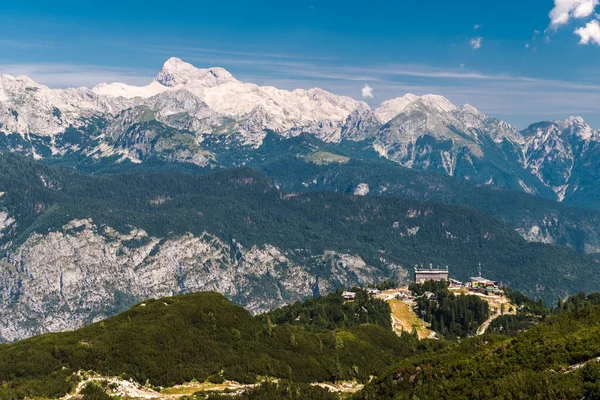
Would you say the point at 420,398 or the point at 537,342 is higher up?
the point at 537,342

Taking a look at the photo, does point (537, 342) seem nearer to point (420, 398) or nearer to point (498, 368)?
point (498, 368)

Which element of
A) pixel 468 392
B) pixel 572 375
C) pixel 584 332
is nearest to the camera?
pixel 572 375

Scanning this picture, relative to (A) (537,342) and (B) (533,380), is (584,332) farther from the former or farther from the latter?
(B) (533,380)

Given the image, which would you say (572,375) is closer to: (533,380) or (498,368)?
(533,380)

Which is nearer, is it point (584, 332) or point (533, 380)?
→ point (533, 380)

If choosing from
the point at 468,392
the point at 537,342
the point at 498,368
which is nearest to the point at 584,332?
the point at 537,342

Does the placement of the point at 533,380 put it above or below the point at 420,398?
above

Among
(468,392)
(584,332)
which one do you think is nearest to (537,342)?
(584,332)

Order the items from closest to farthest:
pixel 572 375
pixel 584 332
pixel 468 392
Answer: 1. pixel 572 375
2. pixel 468 392
3. pixel 584 332
